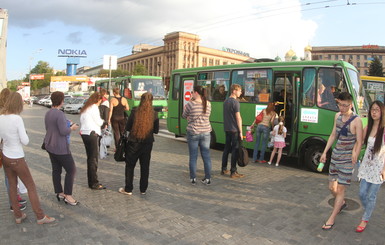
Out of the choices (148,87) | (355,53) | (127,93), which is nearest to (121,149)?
(148,87)

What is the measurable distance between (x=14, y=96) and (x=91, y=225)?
1.92 metres

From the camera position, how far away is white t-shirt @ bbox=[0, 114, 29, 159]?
388 cm

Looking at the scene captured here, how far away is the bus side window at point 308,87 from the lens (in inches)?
309

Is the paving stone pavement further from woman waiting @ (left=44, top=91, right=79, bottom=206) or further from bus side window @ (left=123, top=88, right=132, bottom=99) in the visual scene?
bus side window @ (left=123, top=88, right=132, bottom=99)

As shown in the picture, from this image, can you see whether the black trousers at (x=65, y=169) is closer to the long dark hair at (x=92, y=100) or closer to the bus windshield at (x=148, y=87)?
the long dark hair at (x=92, y=100)

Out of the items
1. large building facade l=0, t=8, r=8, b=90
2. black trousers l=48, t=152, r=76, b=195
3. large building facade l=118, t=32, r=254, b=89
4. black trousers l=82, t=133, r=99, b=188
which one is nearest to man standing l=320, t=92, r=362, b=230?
black trousers l=48, t=152, r=76, b=195

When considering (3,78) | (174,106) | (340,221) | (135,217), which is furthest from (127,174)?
(3,78)

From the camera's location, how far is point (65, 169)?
15.6ft

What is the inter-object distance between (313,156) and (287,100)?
1703mm

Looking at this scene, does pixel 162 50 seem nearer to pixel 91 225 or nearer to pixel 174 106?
pixel 174 106

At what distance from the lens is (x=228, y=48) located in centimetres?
11906

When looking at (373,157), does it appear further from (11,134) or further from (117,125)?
(117,125)

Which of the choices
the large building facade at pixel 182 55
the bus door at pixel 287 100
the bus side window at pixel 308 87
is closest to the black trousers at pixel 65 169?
the bus door at pixel 287 100

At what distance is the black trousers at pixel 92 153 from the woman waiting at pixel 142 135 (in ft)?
2.00
